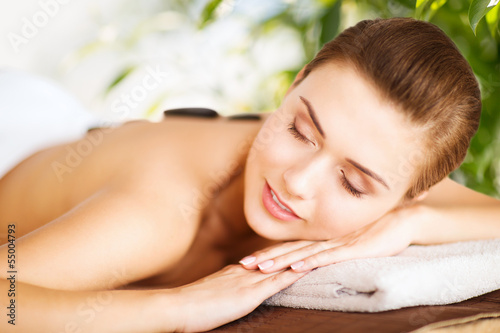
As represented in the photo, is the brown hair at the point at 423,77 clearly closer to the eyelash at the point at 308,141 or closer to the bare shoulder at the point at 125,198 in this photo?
the eyelash at the point at 308,141

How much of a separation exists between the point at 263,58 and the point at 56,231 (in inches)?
82.8

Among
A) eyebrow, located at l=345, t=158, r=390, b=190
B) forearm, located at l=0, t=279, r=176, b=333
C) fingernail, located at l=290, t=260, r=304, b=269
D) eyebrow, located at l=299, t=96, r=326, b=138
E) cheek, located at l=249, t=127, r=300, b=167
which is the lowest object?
fingernail, located at l=290, t=260, r=304, b=269

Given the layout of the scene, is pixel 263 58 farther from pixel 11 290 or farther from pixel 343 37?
pixel 11 290

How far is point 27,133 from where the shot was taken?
5.30ft

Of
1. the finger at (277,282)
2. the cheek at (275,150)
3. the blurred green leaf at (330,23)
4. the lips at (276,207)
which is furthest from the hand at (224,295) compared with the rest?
the blurred green leaf at (330,23)

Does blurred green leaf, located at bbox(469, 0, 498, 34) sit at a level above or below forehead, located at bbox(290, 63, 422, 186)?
above

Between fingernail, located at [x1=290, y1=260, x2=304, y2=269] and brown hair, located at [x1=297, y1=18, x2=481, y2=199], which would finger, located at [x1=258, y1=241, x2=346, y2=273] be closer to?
fingernail, located at [x1=290, y1=260, x2=304, y2=269]

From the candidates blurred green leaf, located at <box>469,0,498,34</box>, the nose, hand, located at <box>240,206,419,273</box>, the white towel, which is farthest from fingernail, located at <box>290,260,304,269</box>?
the white towel

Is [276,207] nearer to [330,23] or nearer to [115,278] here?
[115,278]

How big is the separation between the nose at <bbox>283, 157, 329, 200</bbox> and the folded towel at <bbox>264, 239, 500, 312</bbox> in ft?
0.51

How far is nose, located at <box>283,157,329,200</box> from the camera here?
96cm

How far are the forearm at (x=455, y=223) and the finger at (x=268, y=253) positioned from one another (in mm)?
290

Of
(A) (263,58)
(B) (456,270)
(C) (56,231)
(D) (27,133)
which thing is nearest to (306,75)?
(B) (456,270)

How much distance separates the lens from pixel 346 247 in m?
1.03
